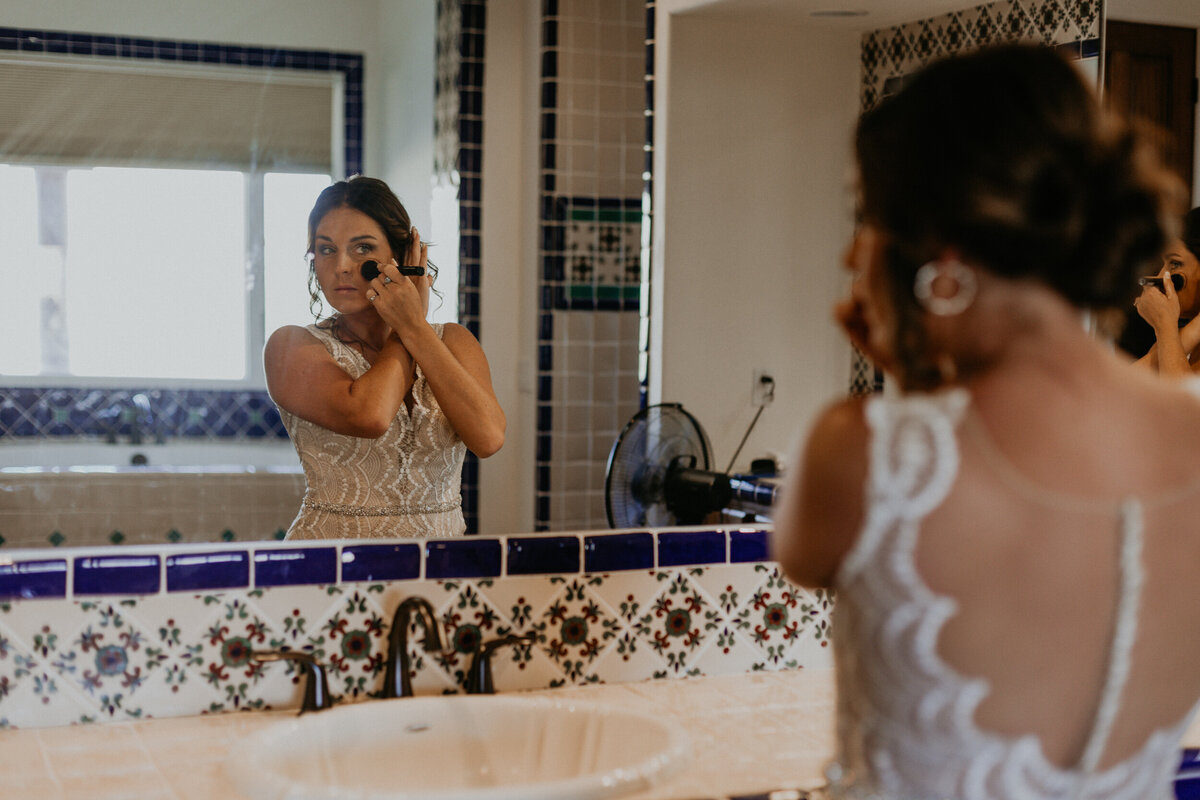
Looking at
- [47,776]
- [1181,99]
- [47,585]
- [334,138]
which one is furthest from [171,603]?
[1181,99]

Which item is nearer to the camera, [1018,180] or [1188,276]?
[1018,180]

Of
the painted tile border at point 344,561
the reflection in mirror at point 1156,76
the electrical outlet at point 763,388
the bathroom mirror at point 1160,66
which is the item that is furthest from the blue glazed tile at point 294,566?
the bathroom mirror at point 1160,66

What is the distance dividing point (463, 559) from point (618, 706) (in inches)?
12.3

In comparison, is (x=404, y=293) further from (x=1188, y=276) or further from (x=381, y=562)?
(x=1188, y=276)

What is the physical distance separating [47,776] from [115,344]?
21.4 inches

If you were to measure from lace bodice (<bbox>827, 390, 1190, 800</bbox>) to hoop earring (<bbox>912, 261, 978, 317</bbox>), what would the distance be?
6 cm

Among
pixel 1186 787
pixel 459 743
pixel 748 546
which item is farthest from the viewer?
pixel 748 546

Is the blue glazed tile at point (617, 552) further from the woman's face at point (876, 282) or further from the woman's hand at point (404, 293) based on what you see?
the woman's face at point (876, 282)

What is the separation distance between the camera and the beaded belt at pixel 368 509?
1650mm

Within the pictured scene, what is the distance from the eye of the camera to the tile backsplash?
153 centimetres

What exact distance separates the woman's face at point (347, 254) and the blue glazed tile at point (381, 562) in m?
0.33

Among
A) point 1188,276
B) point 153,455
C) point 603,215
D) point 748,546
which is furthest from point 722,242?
point 153,455

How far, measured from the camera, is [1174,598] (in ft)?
2.93

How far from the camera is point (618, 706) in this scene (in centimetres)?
154
